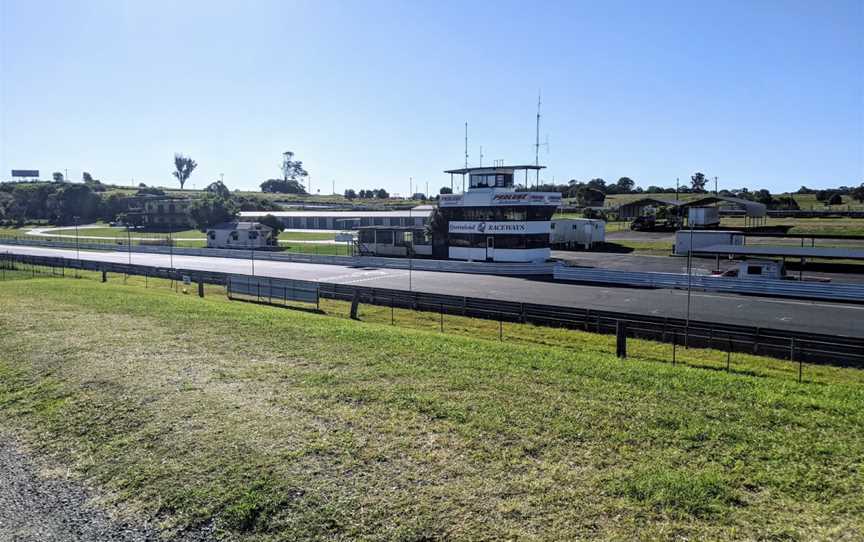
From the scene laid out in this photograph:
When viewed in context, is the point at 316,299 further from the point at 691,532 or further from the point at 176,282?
the point at 691,532

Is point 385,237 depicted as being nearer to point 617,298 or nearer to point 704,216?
point 617,298

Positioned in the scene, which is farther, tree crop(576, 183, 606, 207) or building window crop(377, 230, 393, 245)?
tree crop(576, 183, 606, 207)

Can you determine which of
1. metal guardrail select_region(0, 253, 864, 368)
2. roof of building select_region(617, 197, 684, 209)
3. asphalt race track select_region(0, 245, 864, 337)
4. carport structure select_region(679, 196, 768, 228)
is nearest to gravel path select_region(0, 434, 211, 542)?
metal guardrail select_region(0, 253, 864, 368)

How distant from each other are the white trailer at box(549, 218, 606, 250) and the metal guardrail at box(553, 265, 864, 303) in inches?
848

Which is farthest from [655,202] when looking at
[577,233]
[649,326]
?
[649,326]

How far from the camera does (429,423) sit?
1255 cm

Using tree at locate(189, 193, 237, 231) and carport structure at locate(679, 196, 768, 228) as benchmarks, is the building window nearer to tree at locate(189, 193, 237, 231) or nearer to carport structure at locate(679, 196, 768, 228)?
carport structure at locate(679, 196, 768, 228)

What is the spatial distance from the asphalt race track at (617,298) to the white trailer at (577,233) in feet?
70.0

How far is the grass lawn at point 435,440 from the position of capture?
358 inches

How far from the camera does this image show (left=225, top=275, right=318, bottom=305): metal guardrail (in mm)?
33059

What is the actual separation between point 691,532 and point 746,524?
2.79 feet

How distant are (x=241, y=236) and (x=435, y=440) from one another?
66395 millimetres

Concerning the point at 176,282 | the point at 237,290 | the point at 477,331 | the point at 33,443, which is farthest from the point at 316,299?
the point at 33,443

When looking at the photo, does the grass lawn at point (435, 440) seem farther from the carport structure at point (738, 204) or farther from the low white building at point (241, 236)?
the carport structure at point (738, 204)
